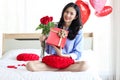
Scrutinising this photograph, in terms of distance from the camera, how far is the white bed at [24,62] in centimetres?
188

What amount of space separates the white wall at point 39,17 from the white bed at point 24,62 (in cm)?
9

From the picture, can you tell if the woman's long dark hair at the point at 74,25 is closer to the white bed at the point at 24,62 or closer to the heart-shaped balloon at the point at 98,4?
the white bed at the point at 24,62

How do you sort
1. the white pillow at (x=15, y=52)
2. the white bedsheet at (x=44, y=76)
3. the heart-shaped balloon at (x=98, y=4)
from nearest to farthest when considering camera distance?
1. the white bedsheet at (x=44, y=76)
2. the white pillow at (x=15, y=52)
3. the heart-shaped balloon at (x=98, y=4)

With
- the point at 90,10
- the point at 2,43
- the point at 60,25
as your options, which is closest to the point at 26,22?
the point at 2,43

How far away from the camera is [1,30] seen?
11.0 feet

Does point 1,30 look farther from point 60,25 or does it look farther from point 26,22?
point 60,25

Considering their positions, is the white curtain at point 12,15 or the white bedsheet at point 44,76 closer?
the white bedsheet at point 44,76

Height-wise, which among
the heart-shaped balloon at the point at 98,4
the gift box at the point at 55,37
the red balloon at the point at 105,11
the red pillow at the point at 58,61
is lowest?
the red pillow at the point at 58,61

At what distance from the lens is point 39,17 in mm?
3385

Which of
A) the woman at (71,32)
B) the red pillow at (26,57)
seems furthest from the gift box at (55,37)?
the red pillow at (26,57)

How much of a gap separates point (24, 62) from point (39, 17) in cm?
95

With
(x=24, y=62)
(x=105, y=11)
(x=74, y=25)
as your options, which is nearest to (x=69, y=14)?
(x=74, y=25)

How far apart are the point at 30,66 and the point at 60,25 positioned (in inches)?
20.0

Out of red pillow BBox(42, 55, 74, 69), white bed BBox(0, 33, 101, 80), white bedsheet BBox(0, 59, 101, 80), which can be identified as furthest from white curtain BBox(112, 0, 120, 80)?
white bedsheet BBox(0, 59, 101, 80)
